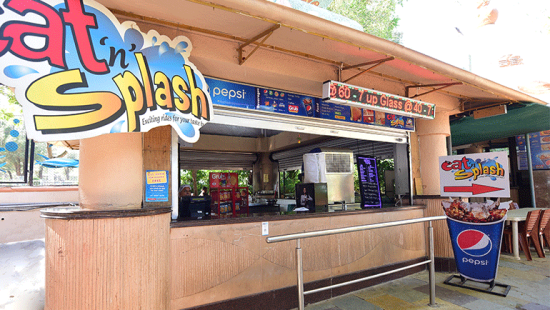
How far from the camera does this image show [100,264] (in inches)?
101

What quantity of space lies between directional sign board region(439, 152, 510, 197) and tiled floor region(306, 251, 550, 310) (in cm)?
133

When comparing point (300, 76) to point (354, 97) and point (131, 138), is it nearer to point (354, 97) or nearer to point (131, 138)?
point (354, 97)

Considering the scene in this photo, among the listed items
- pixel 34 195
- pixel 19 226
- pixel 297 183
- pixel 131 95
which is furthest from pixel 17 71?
pixel 34 195

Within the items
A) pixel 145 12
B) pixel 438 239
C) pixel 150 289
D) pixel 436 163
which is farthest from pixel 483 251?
pixel 145 12

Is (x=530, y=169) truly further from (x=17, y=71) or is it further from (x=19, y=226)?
(x=19, y=226)

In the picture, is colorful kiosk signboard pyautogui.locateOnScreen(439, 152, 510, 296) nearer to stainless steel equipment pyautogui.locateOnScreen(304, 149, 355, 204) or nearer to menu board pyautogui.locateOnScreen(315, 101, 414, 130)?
menu board pyautogui.locateOnScreen(315, 101, 414, 130)

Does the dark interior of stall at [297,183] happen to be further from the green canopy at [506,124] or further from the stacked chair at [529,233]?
the stacked chair at [529,233]

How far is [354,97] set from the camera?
166 inches

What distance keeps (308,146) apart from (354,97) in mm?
4187

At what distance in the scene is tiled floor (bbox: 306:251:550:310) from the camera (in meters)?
3.86

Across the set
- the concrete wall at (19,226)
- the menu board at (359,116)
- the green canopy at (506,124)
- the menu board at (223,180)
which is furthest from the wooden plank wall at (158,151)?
the green canopy at (506,124)

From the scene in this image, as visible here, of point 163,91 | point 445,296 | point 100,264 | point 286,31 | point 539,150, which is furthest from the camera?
point 539,150

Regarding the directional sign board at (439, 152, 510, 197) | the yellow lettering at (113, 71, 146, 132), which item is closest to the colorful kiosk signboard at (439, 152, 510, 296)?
the directional sign board at (439, 152, 510, 197)

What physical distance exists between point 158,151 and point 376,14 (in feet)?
68.0
